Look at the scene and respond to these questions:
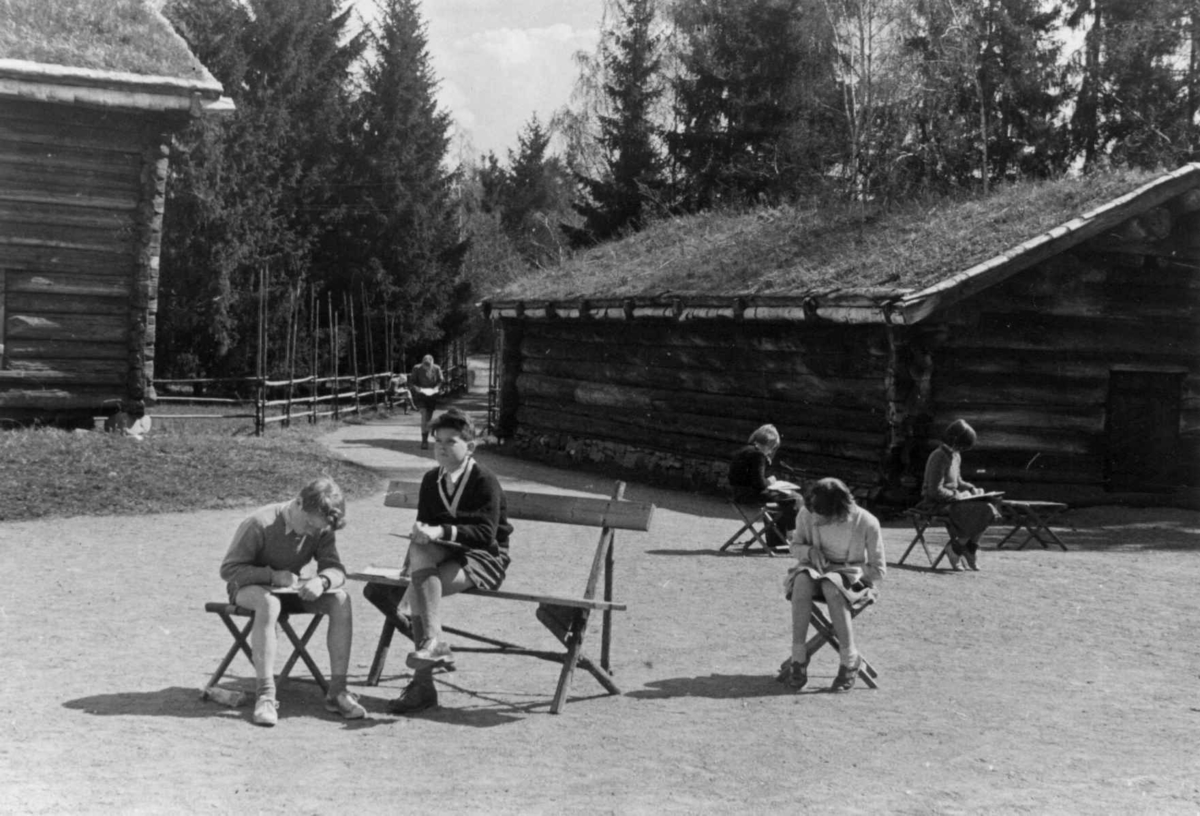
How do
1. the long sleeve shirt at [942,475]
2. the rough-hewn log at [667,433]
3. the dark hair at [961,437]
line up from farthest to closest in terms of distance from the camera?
the rough-hewn log at [667,433] → the dark hair at [961,437] → the long sleeve shirt at [942,475]

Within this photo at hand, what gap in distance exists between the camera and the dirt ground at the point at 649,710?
5773 millimetres

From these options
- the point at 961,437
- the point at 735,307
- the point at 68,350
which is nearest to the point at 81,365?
the point at 68,350

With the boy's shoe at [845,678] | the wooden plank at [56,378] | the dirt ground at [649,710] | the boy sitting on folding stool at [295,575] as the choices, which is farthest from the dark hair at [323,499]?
the wooden plank at [56,378]

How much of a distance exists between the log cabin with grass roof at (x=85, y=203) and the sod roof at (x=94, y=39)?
2 cm

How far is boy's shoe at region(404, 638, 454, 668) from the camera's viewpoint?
7.05 meters

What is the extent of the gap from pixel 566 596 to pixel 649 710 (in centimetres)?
73

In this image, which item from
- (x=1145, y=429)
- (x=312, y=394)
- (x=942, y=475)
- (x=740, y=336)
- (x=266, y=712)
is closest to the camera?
(x=266, y=712)

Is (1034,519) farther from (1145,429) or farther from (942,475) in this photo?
(1145,429)

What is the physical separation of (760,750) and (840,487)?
1960 millimetres

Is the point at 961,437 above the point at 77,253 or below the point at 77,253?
below

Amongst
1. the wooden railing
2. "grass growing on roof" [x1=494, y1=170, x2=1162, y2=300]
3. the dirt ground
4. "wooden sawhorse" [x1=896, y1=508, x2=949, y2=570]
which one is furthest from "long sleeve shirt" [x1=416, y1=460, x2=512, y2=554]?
the wooden railing

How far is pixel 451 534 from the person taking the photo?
738cm

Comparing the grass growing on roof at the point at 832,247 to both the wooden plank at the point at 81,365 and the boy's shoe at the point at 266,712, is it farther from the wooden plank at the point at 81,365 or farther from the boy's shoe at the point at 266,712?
the boy's shoe at the point at 266,712

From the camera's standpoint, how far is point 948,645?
9.43 metres
